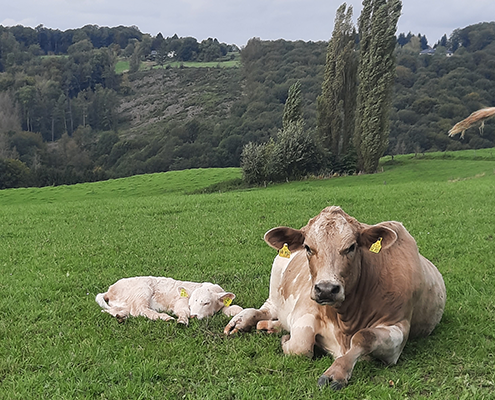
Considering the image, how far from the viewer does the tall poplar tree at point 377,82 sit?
40.8 m

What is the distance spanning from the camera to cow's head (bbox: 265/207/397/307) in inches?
181

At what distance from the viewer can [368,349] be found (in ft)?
15.6

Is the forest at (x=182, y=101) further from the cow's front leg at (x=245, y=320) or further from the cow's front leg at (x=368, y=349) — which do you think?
the cow's front leg at (x=368, y=349)

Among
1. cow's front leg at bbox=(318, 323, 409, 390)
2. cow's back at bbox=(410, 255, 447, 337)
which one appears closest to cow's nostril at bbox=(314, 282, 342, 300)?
cow's front leg at bbox=(318, 323, 409, 390)

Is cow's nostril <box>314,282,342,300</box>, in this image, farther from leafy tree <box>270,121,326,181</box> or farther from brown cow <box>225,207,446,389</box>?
leafy tree <box>270,121,326,181</box>

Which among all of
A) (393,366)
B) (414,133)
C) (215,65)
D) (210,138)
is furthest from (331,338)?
(215,65)

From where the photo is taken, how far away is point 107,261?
10742 millimetres

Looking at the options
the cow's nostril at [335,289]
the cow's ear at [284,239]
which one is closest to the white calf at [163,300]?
the cow's ear at [284,239]

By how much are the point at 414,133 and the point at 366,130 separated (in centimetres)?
3047

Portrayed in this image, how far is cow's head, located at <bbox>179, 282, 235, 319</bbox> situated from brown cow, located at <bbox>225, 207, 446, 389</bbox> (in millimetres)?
1260

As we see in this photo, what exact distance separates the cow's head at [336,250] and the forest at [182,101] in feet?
141

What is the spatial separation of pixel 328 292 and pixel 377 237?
0.97m

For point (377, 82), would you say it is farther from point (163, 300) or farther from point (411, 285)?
point (411, 285)

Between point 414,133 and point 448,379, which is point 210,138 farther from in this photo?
point 448,379
